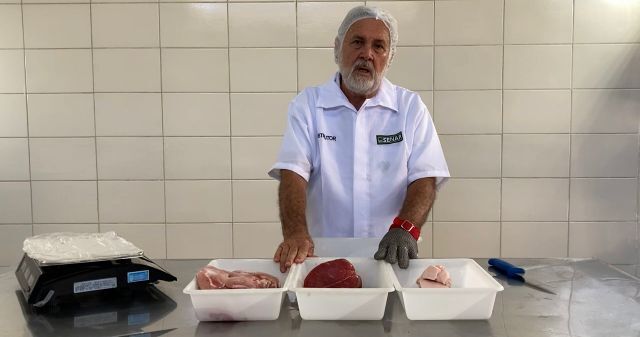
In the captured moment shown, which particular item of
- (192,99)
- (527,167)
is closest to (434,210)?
(527,167)

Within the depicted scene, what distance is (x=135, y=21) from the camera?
105 inches

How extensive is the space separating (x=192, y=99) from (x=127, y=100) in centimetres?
34

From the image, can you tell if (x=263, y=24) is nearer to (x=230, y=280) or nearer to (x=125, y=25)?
(x=125, y=25)

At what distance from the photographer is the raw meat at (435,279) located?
43.7 inches

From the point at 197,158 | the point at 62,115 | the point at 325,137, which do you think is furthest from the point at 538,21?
the point at 62,115

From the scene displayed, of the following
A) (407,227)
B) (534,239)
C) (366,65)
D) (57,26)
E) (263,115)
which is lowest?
(534,239)

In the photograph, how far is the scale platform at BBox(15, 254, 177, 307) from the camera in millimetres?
1121

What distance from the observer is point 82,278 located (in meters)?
1.15

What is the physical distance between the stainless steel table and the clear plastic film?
0.10 metres

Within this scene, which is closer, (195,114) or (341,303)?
(341,303)

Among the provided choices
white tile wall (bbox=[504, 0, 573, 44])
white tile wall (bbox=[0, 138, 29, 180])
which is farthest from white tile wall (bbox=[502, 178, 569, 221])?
white tile wall (bbox=[0, 138, 29, 180])

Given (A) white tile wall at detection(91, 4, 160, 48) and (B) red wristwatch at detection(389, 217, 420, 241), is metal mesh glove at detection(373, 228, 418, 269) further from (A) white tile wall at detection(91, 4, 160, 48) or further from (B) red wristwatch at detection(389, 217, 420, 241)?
(A) white tile wall at detection(91, 4, 160, 48)

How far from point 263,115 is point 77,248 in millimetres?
1545

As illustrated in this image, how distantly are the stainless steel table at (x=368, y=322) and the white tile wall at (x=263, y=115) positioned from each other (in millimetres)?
1440
